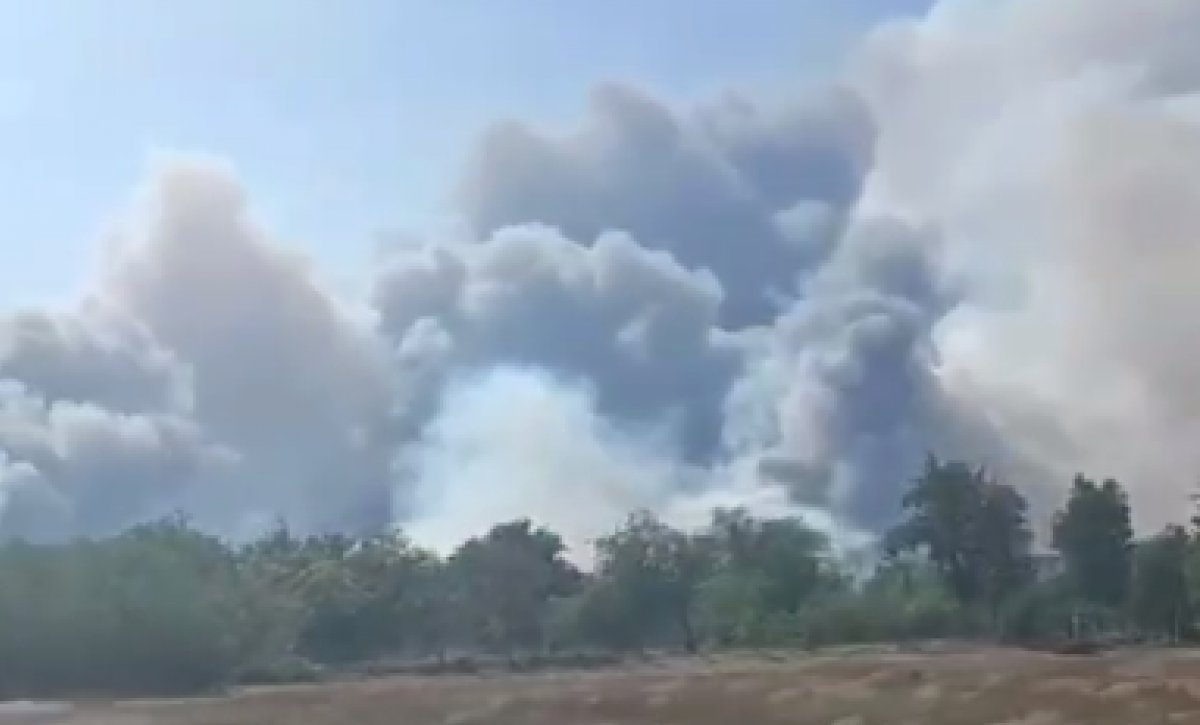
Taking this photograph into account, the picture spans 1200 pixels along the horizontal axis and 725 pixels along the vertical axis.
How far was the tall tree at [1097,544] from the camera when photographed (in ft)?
491

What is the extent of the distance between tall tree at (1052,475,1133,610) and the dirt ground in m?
71.1

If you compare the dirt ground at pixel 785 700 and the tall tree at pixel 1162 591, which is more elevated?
the tall tree at pixel 1162 591

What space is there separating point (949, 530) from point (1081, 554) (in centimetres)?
1208

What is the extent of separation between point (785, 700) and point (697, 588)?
298ft

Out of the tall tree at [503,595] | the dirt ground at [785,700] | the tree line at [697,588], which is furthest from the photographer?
the tall tree at [503,595]

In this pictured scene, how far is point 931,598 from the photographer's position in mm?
148500

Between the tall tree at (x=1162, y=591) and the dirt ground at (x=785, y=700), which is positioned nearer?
the dirt ground at (x=785, y=700)

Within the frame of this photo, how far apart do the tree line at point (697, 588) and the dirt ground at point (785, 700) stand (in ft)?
131

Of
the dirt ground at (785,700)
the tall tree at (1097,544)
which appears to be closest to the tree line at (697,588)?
the tall tree at (1097,544)

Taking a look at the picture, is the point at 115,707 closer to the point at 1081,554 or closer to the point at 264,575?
the point at 264,575

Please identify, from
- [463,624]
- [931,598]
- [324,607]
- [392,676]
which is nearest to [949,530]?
[931,598]

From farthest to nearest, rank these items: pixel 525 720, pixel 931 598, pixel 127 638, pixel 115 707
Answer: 1. pixel 931 598
2. pixel 127 638
3. pixel 115 707
4. pixel 525 720

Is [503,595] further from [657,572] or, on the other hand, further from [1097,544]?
[1097,544]

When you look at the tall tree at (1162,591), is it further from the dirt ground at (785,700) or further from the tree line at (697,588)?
the dirt ground at (785,700)
